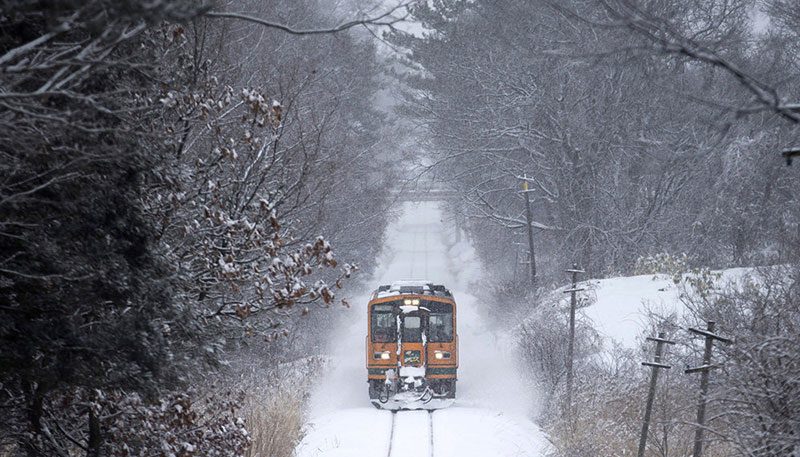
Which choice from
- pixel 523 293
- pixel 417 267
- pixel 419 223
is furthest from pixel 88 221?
pixel 419 223

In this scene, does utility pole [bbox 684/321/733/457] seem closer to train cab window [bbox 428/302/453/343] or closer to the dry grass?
the dry grass

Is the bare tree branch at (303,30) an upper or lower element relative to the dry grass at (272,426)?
upper

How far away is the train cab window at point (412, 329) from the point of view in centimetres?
1983

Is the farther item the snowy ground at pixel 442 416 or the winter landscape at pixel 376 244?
the snowy ground at pixel 442 416

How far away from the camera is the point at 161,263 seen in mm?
7219

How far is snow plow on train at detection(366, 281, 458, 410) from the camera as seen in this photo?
1958cm

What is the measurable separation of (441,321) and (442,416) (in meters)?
2.54

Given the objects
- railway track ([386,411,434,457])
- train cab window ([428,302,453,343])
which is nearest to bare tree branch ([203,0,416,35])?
railway track ([386,411,434,457])

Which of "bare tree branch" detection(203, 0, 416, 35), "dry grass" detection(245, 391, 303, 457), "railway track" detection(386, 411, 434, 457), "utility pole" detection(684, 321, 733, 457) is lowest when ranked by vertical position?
"railway track" detection(386, 411, 434, 457)

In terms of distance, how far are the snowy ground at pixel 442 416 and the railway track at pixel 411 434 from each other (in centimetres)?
2

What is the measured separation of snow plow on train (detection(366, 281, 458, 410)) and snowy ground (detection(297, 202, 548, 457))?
2.16 ft

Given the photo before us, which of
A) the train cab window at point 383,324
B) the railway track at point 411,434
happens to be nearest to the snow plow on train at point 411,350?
the train cab window at point 383,324

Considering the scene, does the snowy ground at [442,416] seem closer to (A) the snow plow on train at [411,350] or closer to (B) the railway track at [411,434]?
(B) the railway track at [411,434]

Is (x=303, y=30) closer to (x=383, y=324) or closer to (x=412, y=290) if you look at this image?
(x=383, y=324)
